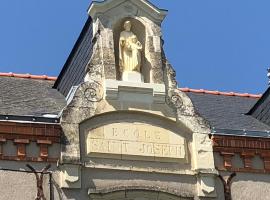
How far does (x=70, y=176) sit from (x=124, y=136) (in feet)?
4.68

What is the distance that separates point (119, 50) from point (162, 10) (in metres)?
1.29

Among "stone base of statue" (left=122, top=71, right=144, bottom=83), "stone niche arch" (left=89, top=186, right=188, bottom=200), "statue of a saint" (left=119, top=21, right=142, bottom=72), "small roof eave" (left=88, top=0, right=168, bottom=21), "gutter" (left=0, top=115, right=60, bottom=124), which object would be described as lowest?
"stone niche arch" (left=89, top=186, right=188, bottom=200)

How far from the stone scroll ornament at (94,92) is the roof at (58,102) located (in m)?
0.96

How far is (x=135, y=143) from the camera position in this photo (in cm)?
1922

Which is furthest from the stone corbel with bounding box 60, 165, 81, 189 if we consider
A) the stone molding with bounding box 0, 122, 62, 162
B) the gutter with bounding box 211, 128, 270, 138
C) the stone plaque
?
the gutter with bounding box 211, 128, 270, 138

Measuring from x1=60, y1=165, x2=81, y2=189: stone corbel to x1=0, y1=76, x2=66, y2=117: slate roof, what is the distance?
152 centimetres

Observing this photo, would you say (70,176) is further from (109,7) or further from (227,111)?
(227,111)

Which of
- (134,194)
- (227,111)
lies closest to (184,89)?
(227,111)

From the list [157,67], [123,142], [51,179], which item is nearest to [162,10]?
[157,67]

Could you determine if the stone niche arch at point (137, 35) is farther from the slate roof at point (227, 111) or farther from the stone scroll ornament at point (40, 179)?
the stone scroll ornament at point (40, 179)

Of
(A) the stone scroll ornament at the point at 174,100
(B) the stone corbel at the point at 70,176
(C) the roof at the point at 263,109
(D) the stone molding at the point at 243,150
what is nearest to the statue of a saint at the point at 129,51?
(A) the stone scroll ornament at the point at 174,100

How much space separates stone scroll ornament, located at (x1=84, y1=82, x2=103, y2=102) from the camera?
63.6 ft

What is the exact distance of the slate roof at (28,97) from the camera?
2005 cm

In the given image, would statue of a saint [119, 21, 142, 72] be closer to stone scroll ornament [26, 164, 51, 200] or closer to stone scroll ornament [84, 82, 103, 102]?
stone scroll ornament [84, 82, 103, 102]
